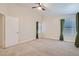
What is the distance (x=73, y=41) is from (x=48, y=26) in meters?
0.68

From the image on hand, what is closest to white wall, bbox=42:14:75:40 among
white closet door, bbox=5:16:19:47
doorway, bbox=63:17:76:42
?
doorway, bbox=63:17:76:42

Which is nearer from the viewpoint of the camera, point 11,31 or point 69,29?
point 69,29

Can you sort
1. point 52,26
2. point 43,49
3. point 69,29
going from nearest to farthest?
point 43,49 → point 69,29 → point 52,26

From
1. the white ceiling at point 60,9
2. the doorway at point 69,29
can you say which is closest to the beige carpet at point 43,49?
the doorway at point 69,29

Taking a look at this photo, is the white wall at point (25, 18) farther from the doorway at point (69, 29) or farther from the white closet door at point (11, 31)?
the doorway at point (69, 29)

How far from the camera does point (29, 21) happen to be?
8.16 ft

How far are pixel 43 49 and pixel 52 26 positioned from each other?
2.01ft

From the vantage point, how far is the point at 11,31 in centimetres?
244

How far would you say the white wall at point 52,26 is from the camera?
7.75 ft

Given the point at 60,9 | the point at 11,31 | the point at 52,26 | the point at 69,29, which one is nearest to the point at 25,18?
the point at 11,31

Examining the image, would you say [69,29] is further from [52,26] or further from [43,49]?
[43,49]

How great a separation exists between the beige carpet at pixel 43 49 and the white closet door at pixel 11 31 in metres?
0.19

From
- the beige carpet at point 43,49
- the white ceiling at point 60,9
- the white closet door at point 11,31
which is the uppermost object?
the white ceiling at point 60,9

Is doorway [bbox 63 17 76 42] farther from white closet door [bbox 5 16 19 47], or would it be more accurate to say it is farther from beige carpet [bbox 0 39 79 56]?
white closet door [bbox 5 16 19 47]
